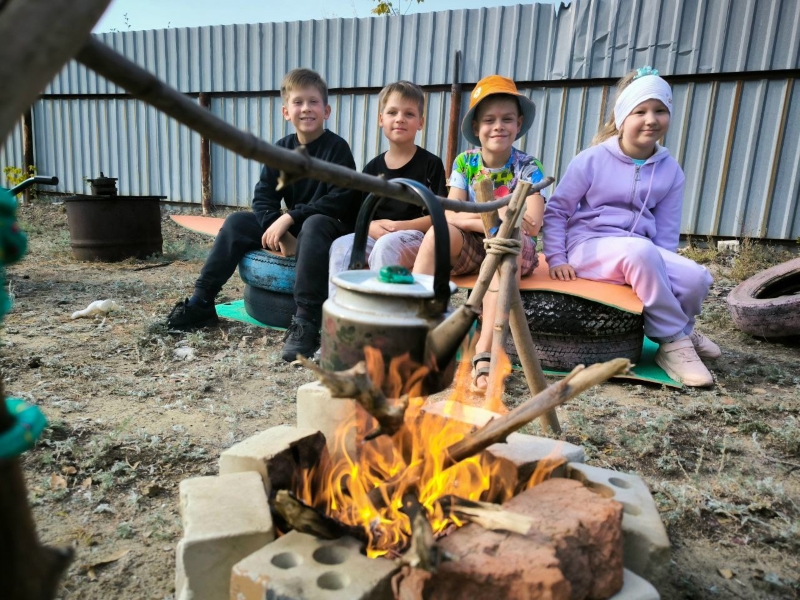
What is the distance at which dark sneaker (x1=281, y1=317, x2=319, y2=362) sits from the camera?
3350mm

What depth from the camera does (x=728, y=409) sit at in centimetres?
267

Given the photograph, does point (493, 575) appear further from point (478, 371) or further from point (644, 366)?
point (644, 366)

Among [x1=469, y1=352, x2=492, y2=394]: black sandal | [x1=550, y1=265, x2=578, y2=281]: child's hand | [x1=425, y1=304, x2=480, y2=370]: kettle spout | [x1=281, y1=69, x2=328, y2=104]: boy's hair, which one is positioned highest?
[x1=281, y1=69, x2=328, y2=104]: boy's hair

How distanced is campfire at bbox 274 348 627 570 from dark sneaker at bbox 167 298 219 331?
249cm

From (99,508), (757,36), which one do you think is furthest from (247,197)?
(99,508)

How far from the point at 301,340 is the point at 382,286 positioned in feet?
7.98

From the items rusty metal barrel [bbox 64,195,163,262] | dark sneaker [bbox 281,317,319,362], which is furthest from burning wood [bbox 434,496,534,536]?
rusty metal barrel [bbox 64,195,163,262]

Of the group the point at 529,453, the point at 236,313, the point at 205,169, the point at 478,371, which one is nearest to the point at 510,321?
the point at 478,371

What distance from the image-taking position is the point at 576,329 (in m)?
3.04

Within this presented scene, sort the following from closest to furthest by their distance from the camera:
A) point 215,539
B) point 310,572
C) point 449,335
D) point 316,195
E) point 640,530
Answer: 1. point 449,335
2. point 310,572
3. point 215,539
4. point 640,530
5. point 316,195

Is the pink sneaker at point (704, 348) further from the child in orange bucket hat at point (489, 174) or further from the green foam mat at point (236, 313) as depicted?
the green foam mat at point (236, 313)

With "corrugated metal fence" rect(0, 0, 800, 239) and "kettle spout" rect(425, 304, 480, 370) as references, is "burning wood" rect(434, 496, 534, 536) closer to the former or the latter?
"kettle spout" rect(425, 304, 480, 370)

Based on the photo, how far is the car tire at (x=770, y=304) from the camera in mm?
3609

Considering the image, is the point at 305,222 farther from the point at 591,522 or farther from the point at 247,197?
the point at 247,197
